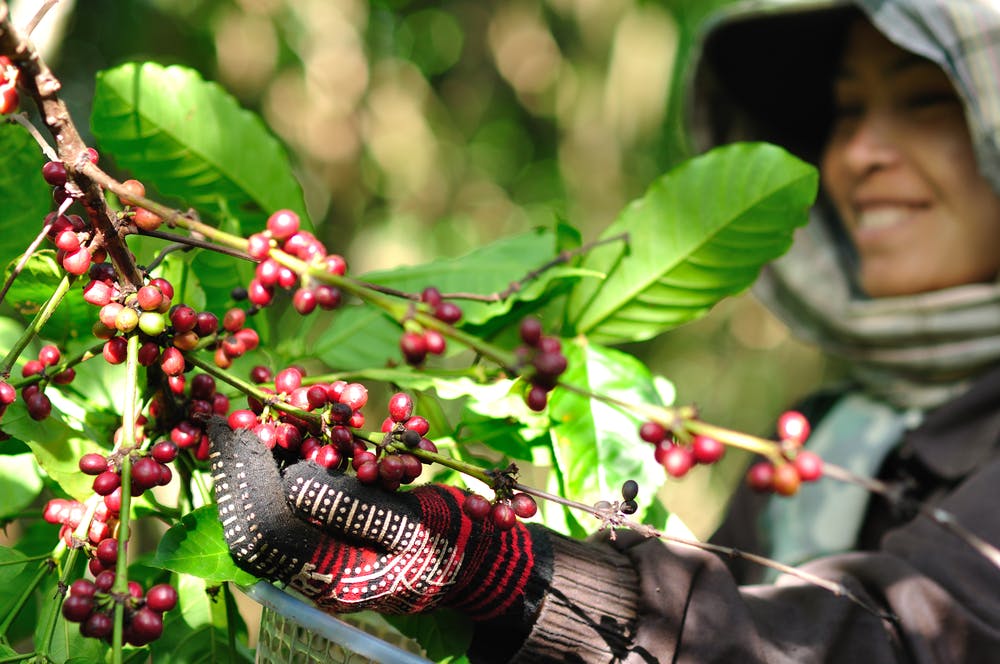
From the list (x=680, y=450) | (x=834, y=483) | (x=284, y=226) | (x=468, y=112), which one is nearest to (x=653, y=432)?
(x=680, y=450)

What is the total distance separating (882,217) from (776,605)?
0.77 m

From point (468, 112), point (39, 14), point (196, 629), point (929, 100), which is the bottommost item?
point (196, 629)

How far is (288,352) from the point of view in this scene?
747 mm

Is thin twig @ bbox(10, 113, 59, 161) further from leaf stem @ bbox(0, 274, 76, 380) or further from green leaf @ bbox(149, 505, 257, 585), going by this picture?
green leaf @ bbox(149, 505, 257, 585)

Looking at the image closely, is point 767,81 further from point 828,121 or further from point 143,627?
point 143,627

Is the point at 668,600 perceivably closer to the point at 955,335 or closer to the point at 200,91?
the point at 200,91

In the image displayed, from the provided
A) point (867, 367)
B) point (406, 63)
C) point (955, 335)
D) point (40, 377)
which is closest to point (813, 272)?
point (867, 367)

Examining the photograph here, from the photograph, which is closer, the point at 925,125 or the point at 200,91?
the point at 200,91

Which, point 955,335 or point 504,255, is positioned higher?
point 955,335

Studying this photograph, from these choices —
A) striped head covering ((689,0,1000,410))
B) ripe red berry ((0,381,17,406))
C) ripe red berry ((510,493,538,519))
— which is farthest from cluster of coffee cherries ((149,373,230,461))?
striped head covering ((689,0,1000,410))

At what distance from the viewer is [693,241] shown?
775mm

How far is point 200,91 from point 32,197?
0.16 meters

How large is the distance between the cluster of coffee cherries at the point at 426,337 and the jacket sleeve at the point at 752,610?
0.22 m

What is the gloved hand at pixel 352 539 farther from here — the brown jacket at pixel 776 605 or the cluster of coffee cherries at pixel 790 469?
the cluster of coffee cherries at pixel 790 469
